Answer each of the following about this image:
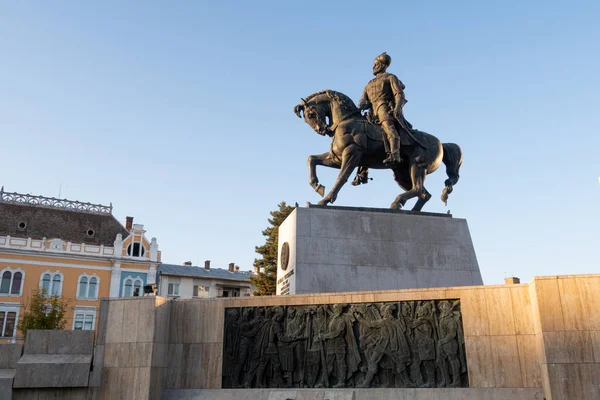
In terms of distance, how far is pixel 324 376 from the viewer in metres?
10.4

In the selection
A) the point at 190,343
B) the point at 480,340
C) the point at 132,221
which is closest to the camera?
the point at 480,340

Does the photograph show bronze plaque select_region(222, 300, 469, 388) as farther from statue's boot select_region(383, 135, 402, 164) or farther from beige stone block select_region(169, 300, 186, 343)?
statue's boot select_region(383, 135, 402, 164)

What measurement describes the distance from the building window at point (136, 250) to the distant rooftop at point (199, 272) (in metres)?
2.98

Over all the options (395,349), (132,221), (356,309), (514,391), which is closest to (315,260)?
(356,309)

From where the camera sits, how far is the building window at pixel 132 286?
49281 mm

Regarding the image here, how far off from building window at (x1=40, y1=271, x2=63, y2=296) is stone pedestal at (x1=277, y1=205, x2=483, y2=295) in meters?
39.5

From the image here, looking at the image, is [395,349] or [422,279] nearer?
[395,349]

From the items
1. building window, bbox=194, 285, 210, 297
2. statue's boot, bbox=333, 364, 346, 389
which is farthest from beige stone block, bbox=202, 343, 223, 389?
building window, bbox=194, 285, 210, 297

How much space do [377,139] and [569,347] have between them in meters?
7.23

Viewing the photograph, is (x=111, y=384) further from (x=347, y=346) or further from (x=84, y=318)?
(x=84, y=318)

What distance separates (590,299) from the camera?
8844mm

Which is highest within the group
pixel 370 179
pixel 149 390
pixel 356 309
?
pixel 370 179

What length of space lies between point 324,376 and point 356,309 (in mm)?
1449

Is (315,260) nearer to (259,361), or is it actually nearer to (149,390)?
(259,361)
